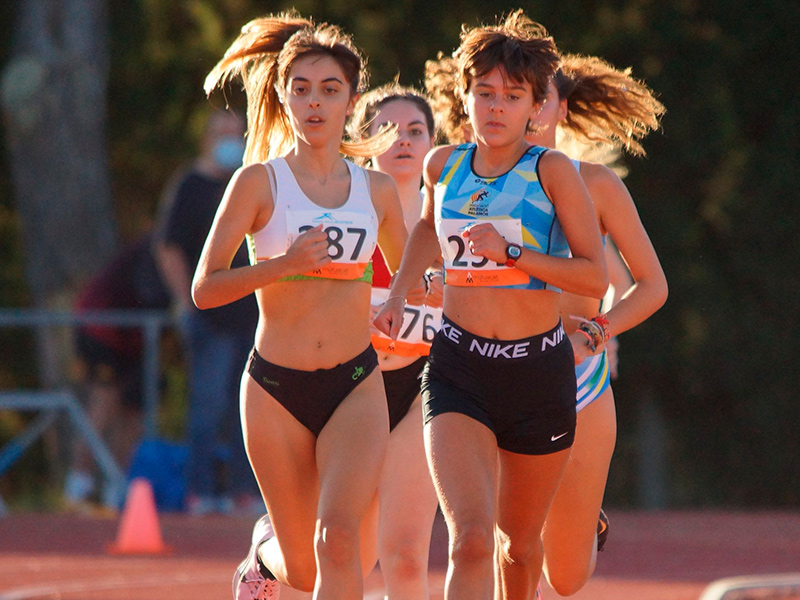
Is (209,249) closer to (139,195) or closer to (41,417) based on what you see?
(41,417)

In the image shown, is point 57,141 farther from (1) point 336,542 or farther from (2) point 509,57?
(1) point 336,542

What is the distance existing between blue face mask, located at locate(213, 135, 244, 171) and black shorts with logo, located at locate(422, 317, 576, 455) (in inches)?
233

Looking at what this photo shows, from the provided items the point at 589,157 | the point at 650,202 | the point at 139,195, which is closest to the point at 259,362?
the point at 589,157

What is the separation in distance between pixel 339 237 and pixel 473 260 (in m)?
0.49

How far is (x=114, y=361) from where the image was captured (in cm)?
1165

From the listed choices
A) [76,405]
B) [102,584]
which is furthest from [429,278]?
[76,405]

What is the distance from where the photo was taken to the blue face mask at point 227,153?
412 inches

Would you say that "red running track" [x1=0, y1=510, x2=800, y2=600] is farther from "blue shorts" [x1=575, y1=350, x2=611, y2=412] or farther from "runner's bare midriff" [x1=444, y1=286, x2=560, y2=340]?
"runner's bare midriff" [x1=444, y1=286, x2=560, y2=340]

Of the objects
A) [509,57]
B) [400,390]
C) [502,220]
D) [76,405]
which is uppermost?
[509,57]

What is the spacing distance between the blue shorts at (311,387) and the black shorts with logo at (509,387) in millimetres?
301

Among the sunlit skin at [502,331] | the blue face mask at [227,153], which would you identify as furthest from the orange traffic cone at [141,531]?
the sunlit skin at [502,331]

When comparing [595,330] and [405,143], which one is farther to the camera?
[405,143]

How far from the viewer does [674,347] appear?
47.6 ft

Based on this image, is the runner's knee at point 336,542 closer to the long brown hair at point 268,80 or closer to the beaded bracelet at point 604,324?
the beaded bracelet at point 604,324
